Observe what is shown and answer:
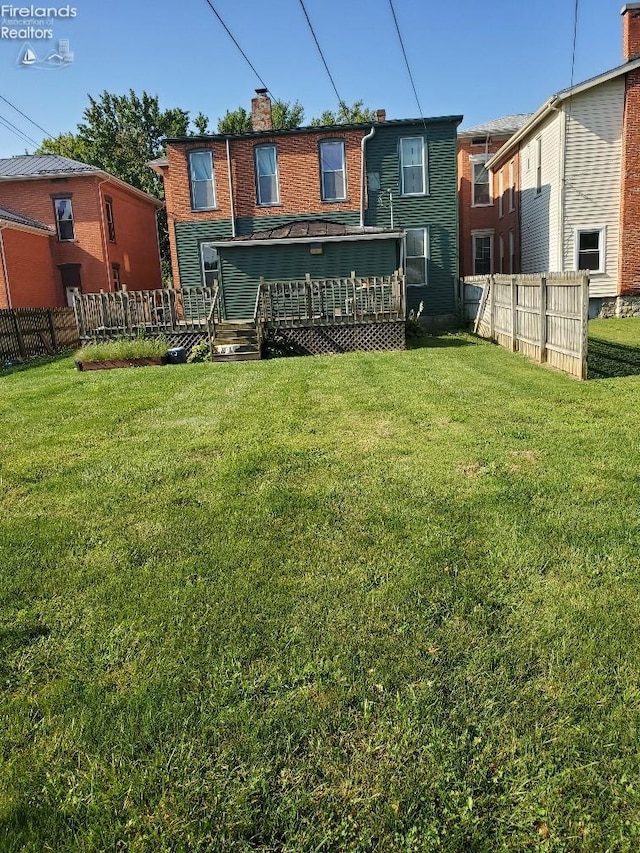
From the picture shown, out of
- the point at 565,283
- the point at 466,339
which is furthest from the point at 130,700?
the point at 466,339

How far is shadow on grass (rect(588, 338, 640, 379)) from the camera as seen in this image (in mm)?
9469

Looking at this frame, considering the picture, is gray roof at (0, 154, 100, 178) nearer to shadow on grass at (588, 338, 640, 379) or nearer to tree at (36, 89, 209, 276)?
tree at (36, 89, 209, 276)

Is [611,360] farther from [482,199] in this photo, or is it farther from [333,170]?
[482,199]

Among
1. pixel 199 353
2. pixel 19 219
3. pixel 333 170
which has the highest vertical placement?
pixel 333 170

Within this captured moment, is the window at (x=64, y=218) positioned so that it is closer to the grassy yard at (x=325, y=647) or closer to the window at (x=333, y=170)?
the window at (x=333, y=170)

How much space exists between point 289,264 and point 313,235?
1.14m

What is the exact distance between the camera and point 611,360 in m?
10.9

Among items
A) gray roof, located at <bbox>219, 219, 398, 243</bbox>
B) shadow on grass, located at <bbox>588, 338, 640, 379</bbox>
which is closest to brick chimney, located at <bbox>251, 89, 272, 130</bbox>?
gray roof, located at <bbox>219, 219, 398, 243</bbox>

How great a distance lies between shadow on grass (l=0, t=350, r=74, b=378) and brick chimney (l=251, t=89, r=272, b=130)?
11.0 metres

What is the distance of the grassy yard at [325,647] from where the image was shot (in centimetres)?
208

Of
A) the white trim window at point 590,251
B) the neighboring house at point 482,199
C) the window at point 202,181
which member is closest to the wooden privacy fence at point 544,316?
the white trim window at point 590,251

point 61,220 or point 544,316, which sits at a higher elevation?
point 61,220

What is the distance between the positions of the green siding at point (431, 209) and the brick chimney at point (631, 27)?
5849 mm

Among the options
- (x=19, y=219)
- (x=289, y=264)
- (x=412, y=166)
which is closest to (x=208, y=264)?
(x=289, y=264)
